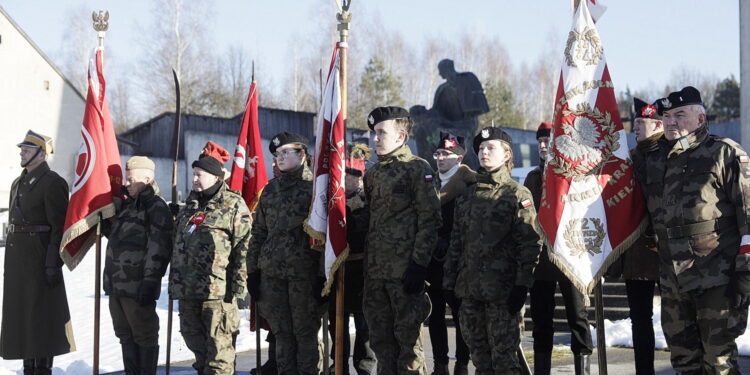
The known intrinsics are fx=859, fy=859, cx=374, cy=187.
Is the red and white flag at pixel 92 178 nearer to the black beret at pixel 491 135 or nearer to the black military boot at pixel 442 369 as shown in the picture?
the black military boot at pixel 442 369

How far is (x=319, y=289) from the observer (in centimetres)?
622

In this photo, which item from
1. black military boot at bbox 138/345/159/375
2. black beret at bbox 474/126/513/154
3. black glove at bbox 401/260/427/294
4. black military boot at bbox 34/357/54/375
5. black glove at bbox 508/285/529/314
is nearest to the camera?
black glove at bbox 508/285/529/314

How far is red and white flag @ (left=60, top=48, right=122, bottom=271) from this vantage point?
23.8 ft

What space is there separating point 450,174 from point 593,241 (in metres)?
1.64

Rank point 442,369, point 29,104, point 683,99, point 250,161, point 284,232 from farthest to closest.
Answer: point 29,104 → point 250,161 → point 442,369 → point 284,232 → point 683,99

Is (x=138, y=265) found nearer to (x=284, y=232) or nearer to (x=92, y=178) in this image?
(x=92, y=178)

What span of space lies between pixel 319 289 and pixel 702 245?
2.67 meters

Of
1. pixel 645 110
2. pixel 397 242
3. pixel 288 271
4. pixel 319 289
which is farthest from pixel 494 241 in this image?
pixel 288 271

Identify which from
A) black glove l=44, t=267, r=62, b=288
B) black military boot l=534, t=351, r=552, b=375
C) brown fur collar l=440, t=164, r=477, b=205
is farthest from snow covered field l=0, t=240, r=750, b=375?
brown fur collar l=440, t=164, r=477, b=205

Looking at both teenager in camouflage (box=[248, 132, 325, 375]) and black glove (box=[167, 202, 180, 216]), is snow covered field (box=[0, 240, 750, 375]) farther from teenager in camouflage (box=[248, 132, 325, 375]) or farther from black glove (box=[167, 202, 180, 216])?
teenager in camouflage (box=[248, 132, 325, 375])

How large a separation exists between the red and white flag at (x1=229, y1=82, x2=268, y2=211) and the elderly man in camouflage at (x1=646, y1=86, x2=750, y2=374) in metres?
3.97

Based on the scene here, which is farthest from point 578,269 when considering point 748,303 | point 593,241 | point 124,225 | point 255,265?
point 124,225

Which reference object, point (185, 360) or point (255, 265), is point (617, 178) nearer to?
point (255, 265)

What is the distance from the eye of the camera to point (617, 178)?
5.35 m
